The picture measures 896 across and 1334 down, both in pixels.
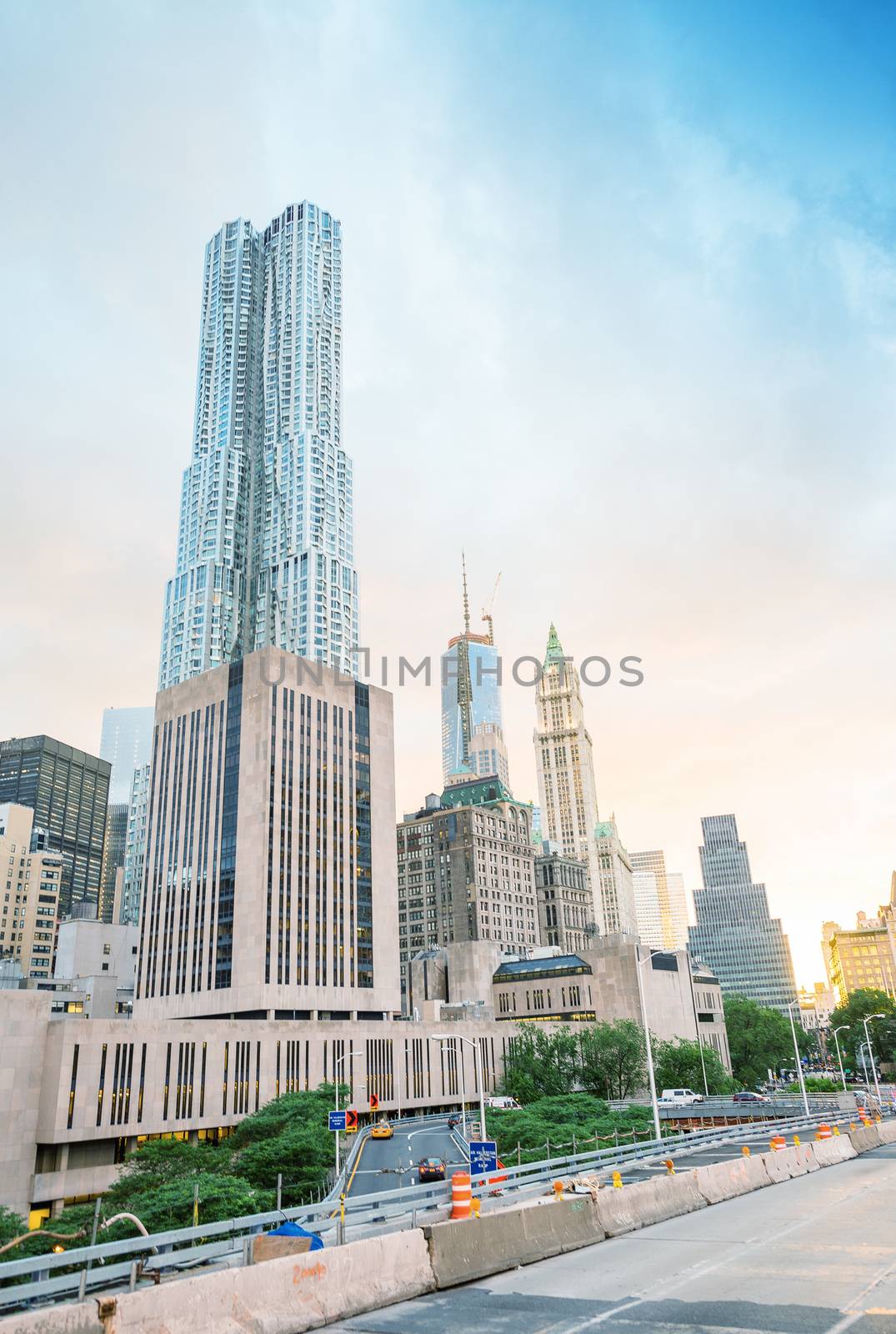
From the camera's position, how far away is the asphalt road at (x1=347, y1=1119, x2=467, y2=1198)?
52250 mm

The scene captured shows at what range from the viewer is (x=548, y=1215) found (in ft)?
59.7

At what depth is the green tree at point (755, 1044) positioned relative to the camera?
6078 inches

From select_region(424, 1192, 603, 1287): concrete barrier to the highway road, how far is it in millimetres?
259

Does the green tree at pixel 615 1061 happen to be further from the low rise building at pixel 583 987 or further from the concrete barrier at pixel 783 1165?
the concrete barrier at pixel 783 1165

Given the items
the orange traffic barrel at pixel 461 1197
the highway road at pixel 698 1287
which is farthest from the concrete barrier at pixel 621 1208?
the orange traffic barrel at pixel 461 1197

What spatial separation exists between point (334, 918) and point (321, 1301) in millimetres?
116690

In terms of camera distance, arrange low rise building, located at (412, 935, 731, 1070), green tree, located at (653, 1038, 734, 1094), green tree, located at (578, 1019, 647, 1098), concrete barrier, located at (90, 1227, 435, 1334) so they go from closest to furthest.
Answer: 1. concrete barrier, located at (90, 1227, 435, 1334)
2. green tree, located at (578, 1019, 647, 1098)
3. green tree, located at (653, 1038, 734, 1094)
4. low rise building, located at (412, 935, 731, 1070)

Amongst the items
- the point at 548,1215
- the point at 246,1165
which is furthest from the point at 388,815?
the point at 548,1215

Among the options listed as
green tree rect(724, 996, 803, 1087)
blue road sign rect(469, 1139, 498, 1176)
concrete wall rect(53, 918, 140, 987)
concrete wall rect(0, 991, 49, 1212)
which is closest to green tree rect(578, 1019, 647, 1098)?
green tree rect(724, 996, 803, 1087)

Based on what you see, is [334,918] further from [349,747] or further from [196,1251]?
[196,1251]

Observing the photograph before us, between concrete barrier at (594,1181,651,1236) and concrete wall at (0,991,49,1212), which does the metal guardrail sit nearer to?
concrete barrier at (594,1181,651,1236)

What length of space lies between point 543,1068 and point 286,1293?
109354 millimetres

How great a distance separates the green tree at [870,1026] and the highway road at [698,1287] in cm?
16694

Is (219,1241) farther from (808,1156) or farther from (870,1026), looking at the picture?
(870,1026)
